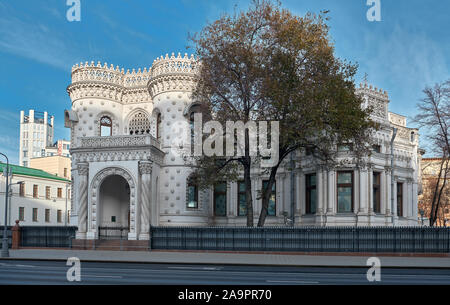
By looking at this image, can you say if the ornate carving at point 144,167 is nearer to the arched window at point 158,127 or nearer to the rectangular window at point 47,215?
the arched window at point 158,127

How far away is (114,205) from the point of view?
4106 centimetres

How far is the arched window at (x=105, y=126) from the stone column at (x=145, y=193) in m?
8.85

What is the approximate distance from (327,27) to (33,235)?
24125 mm

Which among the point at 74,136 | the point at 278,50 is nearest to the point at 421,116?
the point at 278,50

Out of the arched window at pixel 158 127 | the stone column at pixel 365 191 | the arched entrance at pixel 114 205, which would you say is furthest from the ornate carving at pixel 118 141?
the stone column at pixel 365 191

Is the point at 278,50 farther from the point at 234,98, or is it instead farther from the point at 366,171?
the point at 366,171

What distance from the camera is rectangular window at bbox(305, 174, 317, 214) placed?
124 ft

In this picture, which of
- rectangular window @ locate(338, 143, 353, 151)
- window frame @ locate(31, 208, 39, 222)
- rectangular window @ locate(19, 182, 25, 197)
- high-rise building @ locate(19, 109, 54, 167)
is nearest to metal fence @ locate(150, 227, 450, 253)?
rectangular window @ locate(338, 143, 353, 151)

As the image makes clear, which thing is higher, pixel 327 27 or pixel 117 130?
pixel 327 27

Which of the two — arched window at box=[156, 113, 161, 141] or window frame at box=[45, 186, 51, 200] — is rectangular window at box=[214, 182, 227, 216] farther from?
window frame at box=[45, 186, 51, 200]

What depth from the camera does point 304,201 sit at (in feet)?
126

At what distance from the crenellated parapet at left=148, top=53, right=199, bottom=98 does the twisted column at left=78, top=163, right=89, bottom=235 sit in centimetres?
884

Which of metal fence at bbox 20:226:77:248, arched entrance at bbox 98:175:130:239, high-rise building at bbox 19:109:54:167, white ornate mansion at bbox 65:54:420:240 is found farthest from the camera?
high-rise building at bbox 19:109:54:167

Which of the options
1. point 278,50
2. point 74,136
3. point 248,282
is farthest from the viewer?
point 74,136
